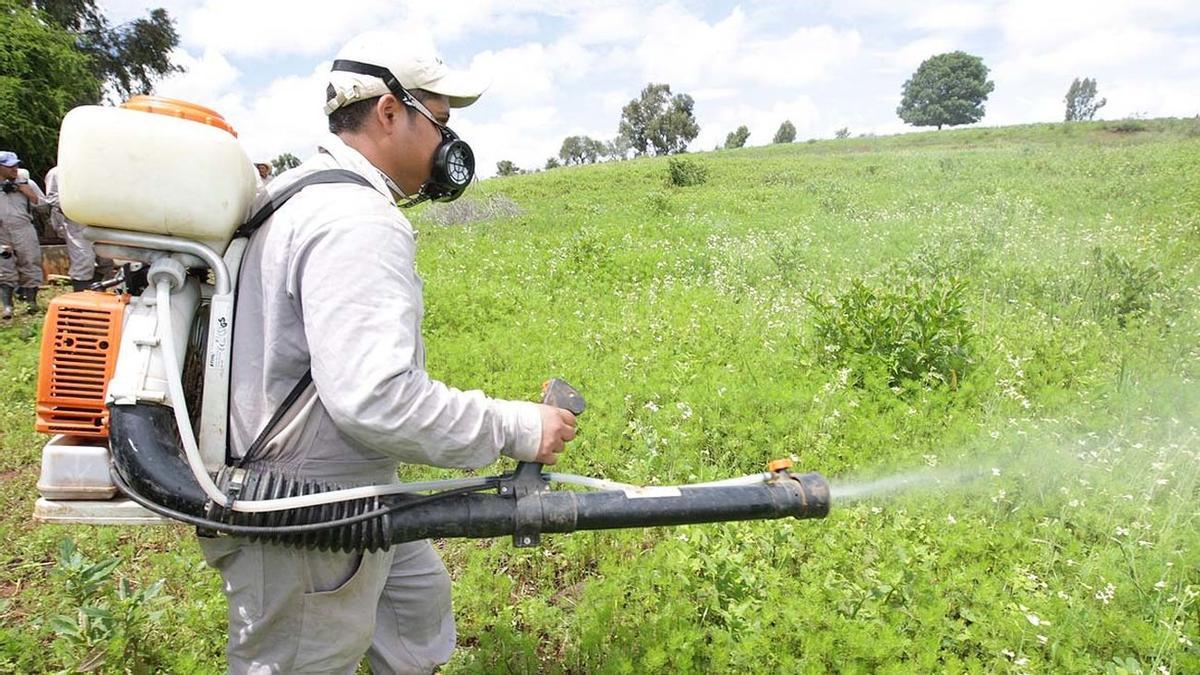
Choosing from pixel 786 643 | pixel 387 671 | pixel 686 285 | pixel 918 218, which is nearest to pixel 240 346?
pixel 387 671

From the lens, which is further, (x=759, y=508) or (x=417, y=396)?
(x=759, y=508)

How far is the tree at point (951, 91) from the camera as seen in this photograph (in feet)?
268

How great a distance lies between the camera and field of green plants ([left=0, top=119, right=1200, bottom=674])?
9.34 feet

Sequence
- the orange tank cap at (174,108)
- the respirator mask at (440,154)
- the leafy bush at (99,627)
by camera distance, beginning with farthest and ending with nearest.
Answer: the leafy bush at (99,627), the respirator mask at (440,154), the orange tank cap at (174,108)

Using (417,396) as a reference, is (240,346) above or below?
above

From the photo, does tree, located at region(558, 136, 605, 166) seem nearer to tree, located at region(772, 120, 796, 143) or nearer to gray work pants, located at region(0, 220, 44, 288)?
tree, located at region(772, 120, 796, 143)

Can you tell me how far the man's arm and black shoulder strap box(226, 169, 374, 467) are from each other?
0.22 meters

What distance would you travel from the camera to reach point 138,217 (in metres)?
1.70

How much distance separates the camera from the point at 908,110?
290 ft

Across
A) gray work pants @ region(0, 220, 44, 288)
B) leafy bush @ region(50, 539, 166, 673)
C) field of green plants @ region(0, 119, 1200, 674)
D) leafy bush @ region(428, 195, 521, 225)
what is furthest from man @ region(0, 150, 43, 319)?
leafy bush @ region(428, 195, 521, 225)

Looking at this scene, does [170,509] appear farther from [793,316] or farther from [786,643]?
[793,316]

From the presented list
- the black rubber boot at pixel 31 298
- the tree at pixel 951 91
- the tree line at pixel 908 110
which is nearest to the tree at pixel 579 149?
the tree line at pixel 908 110

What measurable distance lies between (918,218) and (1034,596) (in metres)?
10.0

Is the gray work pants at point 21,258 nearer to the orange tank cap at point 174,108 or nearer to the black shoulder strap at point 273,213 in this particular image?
the orange tank cap at point 174,108
